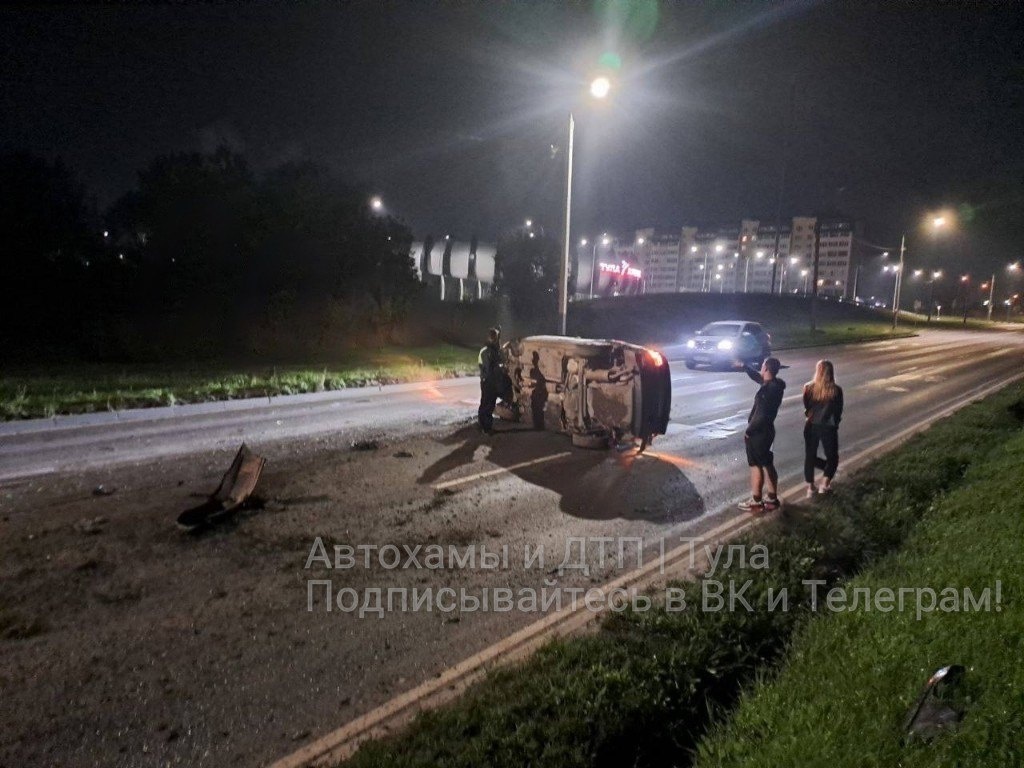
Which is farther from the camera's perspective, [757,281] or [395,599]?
[757,281]

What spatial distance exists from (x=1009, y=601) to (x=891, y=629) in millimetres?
978

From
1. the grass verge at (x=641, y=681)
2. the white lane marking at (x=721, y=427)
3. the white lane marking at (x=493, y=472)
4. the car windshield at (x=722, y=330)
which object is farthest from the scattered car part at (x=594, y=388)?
the car windshield at (x=722, y=330)

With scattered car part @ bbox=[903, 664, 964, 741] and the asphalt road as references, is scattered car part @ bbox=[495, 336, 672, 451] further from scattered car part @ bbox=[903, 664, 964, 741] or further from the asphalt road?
scattered car part @ bbox=[903, 664, 964, 741]

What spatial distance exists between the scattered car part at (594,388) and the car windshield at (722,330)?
46.0 feet

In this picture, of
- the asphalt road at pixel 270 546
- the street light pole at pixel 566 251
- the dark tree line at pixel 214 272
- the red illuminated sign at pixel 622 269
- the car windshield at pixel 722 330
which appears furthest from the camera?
the red illuminated sign at pixel 622 269

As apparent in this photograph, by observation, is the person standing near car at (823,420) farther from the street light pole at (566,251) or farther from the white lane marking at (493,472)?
the street light pole at (566,251)

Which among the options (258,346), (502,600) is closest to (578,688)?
(502,600)

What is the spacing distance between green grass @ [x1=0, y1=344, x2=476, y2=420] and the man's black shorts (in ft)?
38.6

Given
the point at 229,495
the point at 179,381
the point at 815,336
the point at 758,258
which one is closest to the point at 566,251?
the point at 179,381

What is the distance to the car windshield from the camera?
23.2 meters

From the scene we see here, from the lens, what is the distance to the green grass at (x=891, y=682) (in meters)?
3.18

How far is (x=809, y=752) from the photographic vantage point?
10.4 ft

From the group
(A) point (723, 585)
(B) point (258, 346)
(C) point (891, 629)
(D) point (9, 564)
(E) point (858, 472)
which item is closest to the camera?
(C) point (891, 629)

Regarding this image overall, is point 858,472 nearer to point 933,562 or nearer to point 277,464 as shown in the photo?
point 933,562
